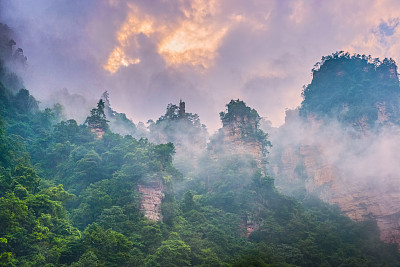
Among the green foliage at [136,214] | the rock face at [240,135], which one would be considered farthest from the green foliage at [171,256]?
the rock face at [240,135]

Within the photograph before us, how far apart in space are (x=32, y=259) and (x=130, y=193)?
1293 cm

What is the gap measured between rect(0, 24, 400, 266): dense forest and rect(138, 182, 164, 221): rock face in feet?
1.36

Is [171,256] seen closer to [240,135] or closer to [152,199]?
[152,199]

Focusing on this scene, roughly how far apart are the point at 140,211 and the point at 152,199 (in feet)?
7.78

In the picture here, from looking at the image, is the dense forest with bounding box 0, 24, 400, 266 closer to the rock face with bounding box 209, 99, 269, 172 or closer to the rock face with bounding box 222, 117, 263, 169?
the rock face with bounding box 209, 99, 269, 172

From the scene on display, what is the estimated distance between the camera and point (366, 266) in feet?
81.8

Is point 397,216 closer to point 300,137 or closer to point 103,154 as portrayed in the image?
point 300,137

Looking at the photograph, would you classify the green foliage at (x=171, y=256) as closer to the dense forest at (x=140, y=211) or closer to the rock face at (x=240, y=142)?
the dense forest at (x=140, y=211)

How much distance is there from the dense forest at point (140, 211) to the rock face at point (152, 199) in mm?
415

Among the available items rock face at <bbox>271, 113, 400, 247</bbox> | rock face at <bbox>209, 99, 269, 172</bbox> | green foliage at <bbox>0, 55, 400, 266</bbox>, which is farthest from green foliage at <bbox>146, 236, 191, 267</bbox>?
rock face at <bbox>209, 99, 269, 172</bbox>

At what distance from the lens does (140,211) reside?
29656mm

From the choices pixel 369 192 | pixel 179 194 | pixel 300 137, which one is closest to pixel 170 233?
pixel 179 194

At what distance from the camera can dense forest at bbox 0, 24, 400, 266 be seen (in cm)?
1977

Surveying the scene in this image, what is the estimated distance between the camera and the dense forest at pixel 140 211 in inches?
778
